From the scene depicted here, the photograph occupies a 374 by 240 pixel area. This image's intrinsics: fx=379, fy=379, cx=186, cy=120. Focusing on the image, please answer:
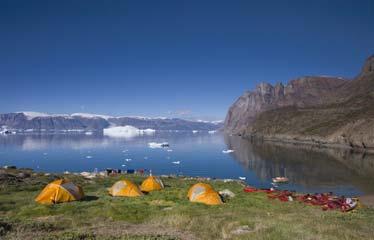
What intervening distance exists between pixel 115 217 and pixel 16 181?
2334 cm

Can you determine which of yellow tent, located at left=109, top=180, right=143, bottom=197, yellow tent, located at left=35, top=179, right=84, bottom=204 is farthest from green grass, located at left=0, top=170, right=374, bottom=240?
yellow tent, located at left=109, top=180, right=143, bottom=197

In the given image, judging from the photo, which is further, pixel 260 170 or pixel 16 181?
pixel 260 170

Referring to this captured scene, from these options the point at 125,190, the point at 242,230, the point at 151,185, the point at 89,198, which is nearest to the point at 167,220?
the point at 242,230

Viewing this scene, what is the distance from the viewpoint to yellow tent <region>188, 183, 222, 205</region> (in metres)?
30.7

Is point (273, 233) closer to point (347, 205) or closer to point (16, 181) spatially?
point (347, 205)

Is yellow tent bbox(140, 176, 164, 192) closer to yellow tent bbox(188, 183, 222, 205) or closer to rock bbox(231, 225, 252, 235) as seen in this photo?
yellow tent bbox(188, 183, 222, 205)

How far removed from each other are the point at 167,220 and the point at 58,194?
1176 cm

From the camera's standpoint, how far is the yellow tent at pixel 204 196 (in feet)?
101

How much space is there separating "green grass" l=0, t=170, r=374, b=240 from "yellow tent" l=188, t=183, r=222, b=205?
84cm

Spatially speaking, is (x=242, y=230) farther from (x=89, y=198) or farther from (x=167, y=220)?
(x=89, y=198)

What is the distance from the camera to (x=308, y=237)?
16875mm

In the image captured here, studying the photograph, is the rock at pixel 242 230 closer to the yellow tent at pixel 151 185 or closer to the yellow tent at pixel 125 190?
the yellow tent at pixel 125 190

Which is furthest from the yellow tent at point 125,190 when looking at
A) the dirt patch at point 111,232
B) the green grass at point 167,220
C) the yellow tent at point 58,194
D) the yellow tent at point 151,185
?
the dirt patch at point 111,232

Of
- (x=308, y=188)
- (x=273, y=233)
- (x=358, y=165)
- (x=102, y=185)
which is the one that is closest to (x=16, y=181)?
(x=102, y=185)
